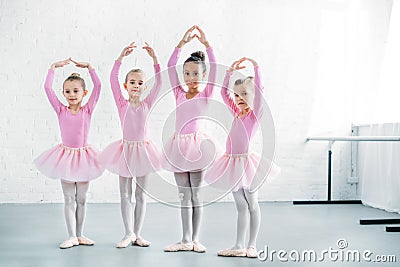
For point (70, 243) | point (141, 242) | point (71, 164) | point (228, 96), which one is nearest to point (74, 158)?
point (71, 164)

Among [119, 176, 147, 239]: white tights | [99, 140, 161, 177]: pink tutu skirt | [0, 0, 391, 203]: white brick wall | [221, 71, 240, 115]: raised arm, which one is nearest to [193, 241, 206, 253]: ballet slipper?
[119, 176, 147, 239]: white tights

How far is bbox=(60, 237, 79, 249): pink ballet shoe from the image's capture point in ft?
9.77

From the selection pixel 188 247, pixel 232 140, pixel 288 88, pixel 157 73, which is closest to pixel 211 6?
pixel 288 88

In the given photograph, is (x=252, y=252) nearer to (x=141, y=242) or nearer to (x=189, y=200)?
(x=189, y=200)

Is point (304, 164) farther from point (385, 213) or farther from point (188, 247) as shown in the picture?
point (188, 247)

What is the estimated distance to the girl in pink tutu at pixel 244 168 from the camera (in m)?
2.81

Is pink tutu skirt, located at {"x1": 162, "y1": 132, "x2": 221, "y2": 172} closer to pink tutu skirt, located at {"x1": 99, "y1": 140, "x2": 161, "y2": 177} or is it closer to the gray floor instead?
pink tutu skirt, located at {"x1": 99, "y1": 140, "x2": 161, "y2": 177}

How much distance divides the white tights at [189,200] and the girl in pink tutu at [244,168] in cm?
11

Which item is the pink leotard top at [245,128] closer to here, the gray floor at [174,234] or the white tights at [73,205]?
the gray floor at [174,234]

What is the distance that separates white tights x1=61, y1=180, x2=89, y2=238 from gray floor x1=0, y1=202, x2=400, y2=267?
0.52 feet

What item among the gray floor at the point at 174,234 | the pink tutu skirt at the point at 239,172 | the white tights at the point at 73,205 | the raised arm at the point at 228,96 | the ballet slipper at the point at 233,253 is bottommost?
the gray floor at the point at 174,234

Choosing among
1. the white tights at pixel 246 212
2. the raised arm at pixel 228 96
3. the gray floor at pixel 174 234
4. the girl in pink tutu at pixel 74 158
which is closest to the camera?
the gray floor at pixel 174 234

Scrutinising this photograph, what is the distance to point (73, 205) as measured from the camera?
311 cm

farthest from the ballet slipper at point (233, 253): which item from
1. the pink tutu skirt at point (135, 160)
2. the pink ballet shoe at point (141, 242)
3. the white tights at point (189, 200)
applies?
the pink tutu skirt at point (135, 160)
